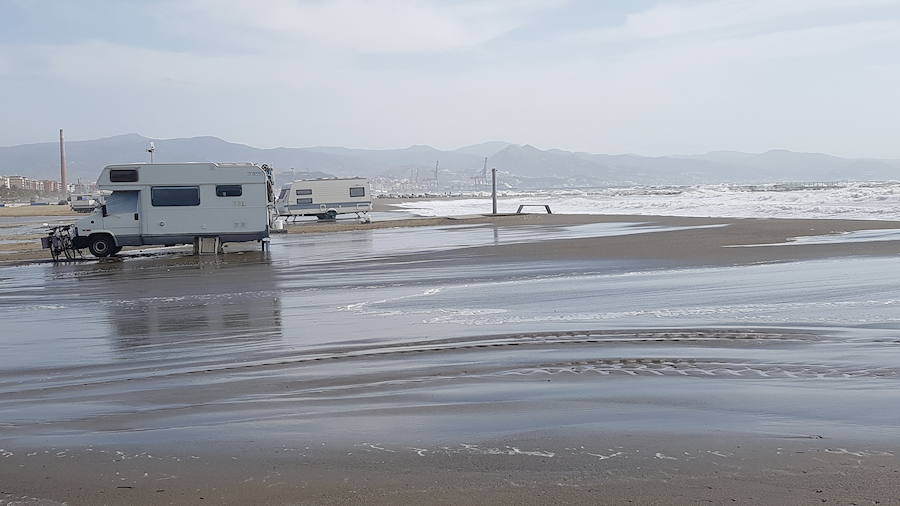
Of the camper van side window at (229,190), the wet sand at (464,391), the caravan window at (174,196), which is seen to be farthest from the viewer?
→ the camper van side window at (229,190)

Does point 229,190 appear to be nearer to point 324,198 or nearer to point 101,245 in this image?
point 101,245

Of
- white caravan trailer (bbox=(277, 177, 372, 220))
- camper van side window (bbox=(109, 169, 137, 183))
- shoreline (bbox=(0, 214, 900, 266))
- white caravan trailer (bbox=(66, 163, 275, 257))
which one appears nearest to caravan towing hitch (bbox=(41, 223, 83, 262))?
white caravan trailer (bbox=(66, 163, 275, 257))

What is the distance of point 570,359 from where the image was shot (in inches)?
356

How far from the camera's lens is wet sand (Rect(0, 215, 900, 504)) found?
520 centimetres

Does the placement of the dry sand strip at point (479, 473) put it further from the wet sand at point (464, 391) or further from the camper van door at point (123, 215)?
the camper van door at point (123, 215)

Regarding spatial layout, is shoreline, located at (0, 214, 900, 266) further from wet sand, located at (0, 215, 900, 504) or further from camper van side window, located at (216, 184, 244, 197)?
wet sand, located at (0, 215, 900, 504)

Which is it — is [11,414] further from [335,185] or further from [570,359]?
[335,185]

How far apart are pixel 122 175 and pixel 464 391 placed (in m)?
22.0

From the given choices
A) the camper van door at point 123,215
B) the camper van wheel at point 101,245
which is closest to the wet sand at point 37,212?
the camper van door at point 123,215

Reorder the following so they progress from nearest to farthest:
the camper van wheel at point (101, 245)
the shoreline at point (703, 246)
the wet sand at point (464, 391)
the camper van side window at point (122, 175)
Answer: the wet sand at point (464, 391), the shoreline at point (703, 246), the camper van wheel at point (101, 245), the camper van side window at point (122, 175)

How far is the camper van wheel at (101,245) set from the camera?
2675 cm

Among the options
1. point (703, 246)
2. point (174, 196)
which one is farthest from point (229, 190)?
point (703, 246)

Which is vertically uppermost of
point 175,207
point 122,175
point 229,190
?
point 122,175

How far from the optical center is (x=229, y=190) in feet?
90.8
